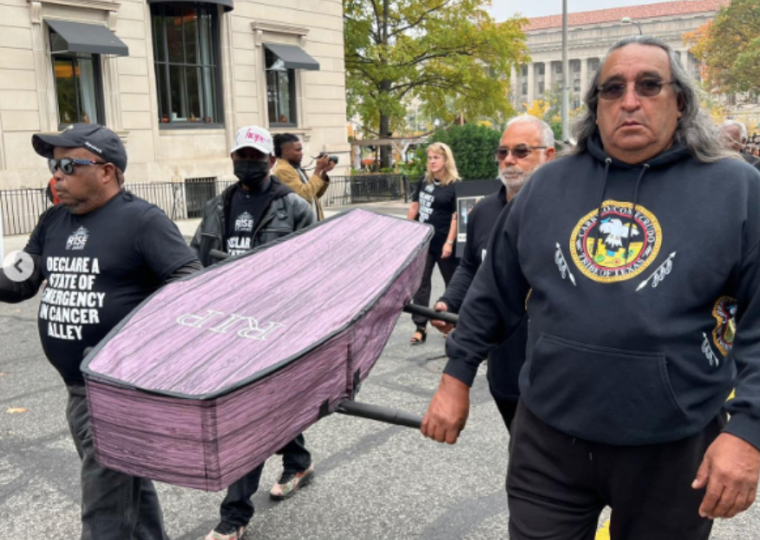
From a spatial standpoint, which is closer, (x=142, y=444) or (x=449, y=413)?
(x=142, y=444)

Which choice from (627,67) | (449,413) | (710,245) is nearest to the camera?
(710,245)

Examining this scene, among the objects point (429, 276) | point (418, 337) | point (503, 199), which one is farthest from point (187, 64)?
point (503, 199)

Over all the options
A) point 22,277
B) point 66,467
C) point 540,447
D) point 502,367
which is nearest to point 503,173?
point 502,367

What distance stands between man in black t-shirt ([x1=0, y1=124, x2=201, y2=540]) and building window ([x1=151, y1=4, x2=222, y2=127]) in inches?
723

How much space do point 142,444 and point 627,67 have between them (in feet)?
5.56

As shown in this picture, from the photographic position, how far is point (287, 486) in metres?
3.93

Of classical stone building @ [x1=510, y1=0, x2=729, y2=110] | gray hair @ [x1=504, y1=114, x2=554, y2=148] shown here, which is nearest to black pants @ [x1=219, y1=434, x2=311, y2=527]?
gray hair @ [x1=504, y1=114, x2=554, y2=148]

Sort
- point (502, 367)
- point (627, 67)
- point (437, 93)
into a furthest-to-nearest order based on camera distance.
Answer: point (437, 93), point (502, 367), point (627, 67)

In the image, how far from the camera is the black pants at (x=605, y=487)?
1.99 metres

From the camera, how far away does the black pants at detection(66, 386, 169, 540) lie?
9.01 ft

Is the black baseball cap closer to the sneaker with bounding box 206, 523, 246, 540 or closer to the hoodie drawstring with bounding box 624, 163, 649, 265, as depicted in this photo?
the sneaker with bounding box 206, 523, 246, 540

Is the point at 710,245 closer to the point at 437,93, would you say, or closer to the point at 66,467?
the point at 66,467

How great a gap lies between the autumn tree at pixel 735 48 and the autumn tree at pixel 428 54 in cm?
1790

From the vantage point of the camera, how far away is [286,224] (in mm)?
4020
